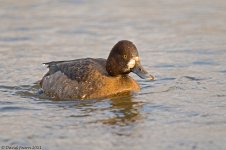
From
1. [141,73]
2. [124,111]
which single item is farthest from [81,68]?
[124,111]

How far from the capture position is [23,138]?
8.87 metres

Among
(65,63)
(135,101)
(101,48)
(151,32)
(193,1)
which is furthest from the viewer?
(193,1)

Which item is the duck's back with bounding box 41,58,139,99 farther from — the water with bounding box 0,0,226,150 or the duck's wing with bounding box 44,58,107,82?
the water with bounding box 0,0,226,150

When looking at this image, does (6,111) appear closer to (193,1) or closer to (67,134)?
(67,134)

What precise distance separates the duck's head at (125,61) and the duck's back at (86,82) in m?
0.15

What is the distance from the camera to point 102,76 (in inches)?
439

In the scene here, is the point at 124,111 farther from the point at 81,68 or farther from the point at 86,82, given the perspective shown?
the point at 81,68

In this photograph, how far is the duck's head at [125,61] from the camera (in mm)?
11047

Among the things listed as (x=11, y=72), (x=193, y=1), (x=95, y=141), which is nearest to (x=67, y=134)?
(x=95, y=141)

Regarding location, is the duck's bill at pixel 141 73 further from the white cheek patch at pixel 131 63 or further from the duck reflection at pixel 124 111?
the duck reflection at pixel 124 111

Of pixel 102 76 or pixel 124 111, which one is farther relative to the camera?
pixel 102 76

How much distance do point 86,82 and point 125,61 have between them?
69 cm

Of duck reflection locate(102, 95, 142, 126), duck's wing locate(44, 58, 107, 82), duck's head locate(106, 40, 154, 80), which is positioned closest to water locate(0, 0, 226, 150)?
duck reflection locate(102, 95, 142, 126)

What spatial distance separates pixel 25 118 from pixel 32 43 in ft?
15.9
